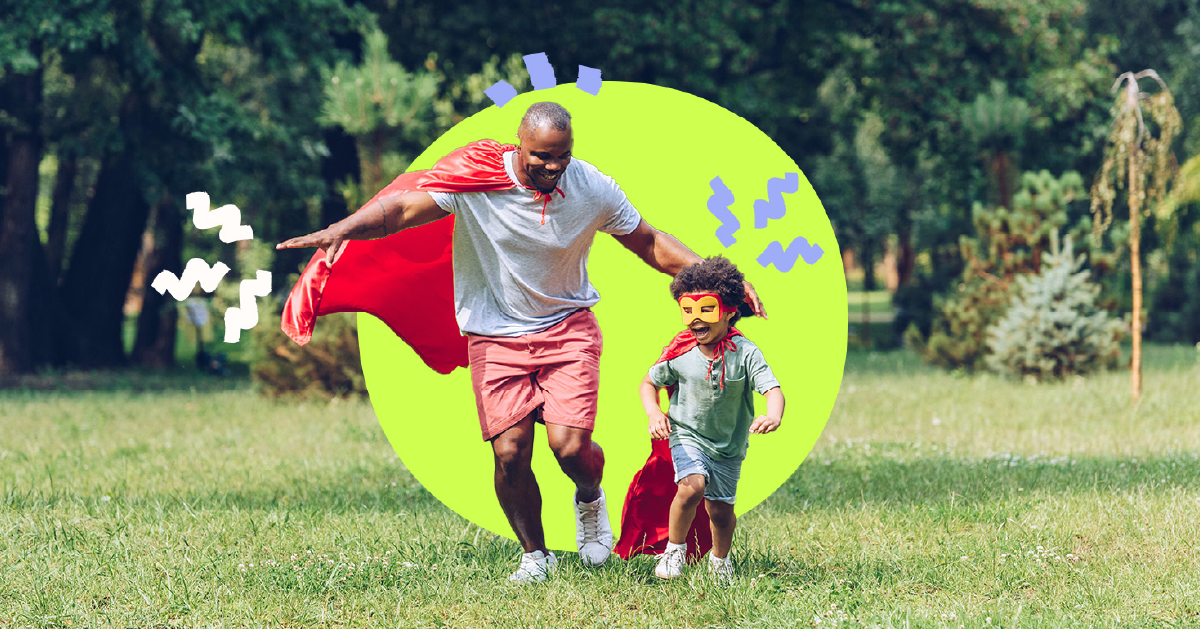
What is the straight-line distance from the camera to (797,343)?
588 centimetres

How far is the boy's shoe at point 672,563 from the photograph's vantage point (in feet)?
16.6

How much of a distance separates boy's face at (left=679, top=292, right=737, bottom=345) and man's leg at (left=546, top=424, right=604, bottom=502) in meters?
0.68

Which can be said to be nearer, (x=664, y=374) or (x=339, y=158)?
(x=664, y=374)

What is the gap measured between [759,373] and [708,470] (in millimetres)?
476

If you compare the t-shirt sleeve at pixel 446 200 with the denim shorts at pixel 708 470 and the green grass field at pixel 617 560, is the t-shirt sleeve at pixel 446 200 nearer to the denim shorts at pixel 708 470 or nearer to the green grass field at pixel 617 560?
the denim shorts at pixel 708 470

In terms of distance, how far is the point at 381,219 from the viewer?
4.77m

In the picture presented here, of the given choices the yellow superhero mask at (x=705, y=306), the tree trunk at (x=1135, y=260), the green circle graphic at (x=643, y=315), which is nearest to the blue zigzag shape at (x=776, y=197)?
the green circle graphic at (x=643, y=315)

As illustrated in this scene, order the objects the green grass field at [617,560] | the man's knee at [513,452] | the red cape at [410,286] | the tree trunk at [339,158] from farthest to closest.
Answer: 1. the tree trunk at [339,158]
2. the red cape at [410,286]
3. the man's knee at [513,452]
4. the green grass field at [617,560]

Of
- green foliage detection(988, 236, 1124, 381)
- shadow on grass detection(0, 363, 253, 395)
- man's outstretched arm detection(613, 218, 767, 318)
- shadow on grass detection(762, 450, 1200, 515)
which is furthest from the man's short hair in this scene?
shadow on grass detection(0, 363, 253, 395)

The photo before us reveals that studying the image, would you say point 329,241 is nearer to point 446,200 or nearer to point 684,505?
point 446,200

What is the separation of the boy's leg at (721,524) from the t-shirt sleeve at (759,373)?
0.55m

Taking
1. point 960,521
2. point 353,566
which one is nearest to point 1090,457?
point 960,521

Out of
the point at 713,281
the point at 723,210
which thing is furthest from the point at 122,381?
the point at 713,281

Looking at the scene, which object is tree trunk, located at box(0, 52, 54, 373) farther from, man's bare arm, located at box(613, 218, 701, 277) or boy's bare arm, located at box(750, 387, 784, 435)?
boy's bare arm, located at box(750, 387, 784, 435)
